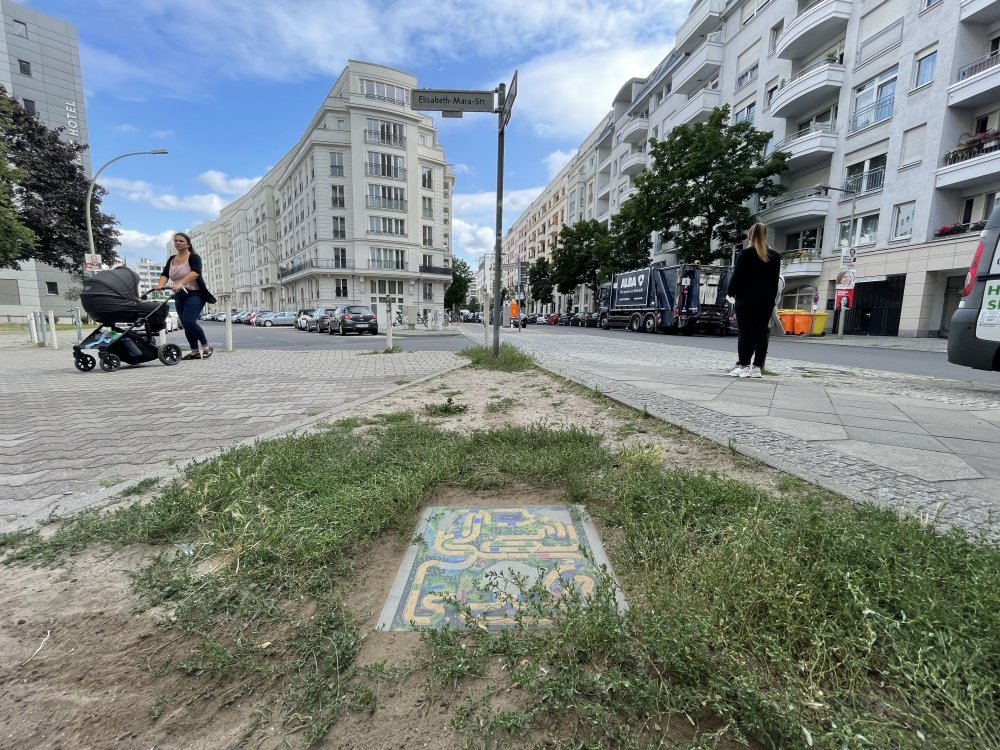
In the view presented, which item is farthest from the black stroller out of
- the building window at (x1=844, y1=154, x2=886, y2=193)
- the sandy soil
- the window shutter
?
the building window at (x1=844, y1=154, x2=886, y2=193)

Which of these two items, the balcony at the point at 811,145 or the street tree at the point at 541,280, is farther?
the street tree at the point at 541,280

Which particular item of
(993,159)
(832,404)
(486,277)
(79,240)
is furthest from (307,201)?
(832,404)

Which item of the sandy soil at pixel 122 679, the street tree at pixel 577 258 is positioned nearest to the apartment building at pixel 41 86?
the street tree at pixel 577 258

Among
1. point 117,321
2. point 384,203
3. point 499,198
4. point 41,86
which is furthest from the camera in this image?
point 384,203

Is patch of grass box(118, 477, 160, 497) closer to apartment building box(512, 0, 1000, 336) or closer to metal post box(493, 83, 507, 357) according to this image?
metal post box(493, 83, 507, 357)

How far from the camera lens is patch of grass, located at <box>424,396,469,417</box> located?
486 cm

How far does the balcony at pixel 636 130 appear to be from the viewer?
44750 millimetres

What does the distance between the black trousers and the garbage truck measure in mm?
14812

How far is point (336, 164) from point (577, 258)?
27.9 meters

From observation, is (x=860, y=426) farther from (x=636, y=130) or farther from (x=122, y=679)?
(x=636, y=130)

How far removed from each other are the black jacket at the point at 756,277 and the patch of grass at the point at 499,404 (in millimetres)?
3570

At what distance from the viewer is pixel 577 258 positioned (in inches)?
2101

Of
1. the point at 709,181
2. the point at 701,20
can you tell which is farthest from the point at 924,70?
the point at 701,20

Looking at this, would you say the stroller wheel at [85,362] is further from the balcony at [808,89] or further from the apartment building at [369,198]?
the apartment building at [369,198]
